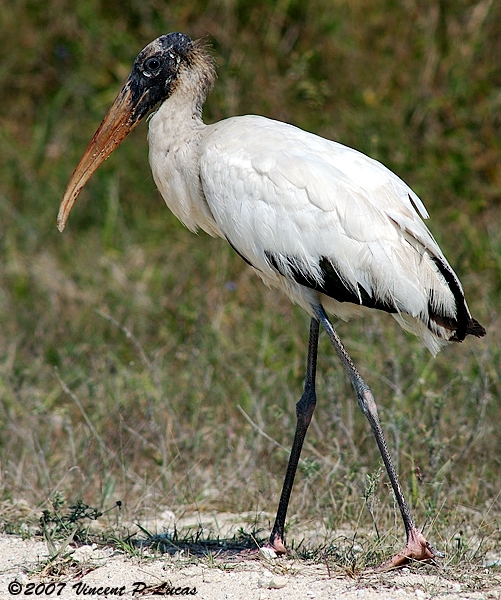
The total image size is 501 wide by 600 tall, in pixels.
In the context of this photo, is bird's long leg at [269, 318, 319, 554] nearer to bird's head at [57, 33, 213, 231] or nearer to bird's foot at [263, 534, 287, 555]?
bird's foot at [263, 534, 287, 555]

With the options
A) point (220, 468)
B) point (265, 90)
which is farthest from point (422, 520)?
point (265, 90)

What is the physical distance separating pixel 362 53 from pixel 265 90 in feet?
3.17

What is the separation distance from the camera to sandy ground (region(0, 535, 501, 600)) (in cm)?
340

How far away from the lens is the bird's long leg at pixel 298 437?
396cm

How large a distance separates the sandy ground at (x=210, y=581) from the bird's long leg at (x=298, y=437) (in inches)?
9.1

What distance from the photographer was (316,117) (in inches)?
297

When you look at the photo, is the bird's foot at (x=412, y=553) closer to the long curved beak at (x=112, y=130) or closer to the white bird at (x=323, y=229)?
the white bird at (x=323, y=229)

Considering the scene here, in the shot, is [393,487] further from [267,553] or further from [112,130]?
[112,130]

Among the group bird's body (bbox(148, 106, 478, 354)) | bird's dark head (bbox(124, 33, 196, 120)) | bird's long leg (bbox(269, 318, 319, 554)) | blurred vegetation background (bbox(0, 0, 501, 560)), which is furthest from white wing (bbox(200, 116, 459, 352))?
blurred vegetation background (bbox(0, 0, 501, 560))

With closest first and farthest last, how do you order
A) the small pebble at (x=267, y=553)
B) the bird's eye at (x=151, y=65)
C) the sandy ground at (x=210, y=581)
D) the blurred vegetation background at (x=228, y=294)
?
the sandy ground at (x=210, y=581) < the small pebble at (x=267, y=553) < the bird's eye at (x=151, y=65) < the blurred vegetation background at (x=228, y=294)

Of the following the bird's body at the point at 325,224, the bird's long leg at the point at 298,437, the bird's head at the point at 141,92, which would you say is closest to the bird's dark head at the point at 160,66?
the bird's head at the point at 141,92

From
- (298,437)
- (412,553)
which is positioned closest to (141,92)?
(298,437)

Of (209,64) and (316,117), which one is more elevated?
(209,64)

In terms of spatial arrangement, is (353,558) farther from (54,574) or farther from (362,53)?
(362,53)
